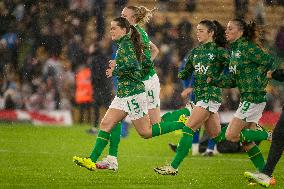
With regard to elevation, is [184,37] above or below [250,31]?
below

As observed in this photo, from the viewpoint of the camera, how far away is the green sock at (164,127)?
1195cm

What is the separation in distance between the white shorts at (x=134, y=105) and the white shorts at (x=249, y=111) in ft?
3.64

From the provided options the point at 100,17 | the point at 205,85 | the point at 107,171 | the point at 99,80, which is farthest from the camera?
the point at 100,17

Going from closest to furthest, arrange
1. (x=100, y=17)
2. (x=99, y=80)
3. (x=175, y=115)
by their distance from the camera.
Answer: (x=175, y=115) < (x=99, y=80) < (x=100, y=17)

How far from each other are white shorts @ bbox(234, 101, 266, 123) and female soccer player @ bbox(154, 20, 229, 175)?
538 mm

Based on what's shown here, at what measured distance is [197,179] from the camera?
11.3m

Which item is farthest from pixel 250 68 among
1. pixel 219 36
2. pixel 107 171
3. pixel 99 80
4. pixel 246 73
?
pixel 99 80

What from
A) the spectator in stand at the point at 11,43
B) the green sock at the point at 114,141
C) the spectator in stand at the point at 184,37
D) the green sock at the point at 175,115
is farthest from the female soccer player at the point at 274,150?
the spectator in stand at the point at 11,43

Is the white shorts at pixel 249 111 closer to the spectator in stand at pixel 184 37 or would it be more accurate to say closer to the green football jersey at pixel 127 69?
the green football jersey at pixel 127 69

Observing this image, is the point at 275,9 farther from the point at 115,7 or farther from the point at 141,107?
the point at 141,107

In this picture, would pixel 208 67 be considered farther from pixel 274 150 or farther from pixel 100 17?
pixel 100 17

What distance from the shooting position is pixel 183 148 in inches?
443

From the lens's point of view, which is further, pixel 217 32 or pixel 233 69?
pixel 217 32

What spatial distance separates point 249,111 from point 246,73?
426mm
